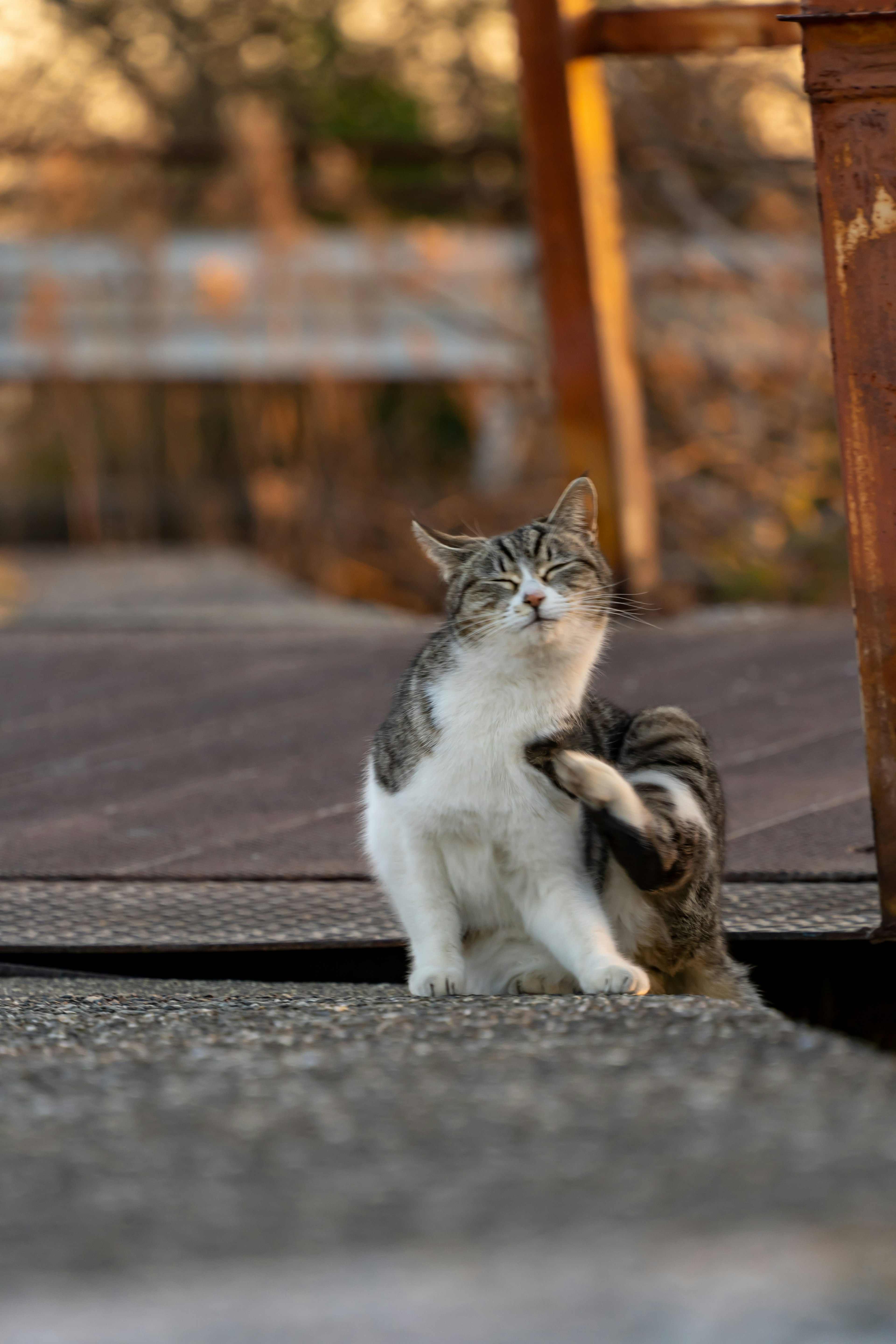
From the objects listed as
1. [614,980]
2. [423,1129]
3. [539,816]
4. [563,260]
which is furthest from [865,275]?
[563,260]

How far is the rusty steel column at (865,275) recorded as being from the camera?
6.68 ft

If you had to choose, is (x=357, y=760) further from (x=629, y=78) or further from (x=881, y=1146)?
(x=629, y=78)

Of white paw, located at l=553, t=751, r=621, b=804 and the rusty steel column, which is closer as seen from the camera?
white paw, located at l=553, t=751, r=621, b=804

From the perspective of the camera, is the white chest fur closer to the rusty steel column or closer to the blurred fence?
the rusty steel column

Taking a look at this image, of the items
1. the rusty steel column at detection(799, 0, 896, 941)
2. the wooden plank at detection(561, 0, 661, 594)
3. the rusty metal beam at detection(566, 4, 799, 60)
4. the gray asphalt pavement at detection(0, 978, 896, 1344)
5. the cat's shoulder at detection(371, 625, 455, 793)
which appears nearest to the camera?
the gray asphalt pavement at detection(0, 978, 896, 1344)

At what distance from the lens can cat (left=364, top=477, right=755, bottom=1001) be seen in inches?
79.5

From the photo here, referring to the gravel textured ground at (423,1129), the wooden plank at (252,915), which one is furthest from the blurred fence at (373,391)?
the gravel textured ground at (423,1129)

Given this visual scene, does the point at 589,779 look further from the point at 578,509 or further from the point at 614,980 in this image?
the point at 578,509

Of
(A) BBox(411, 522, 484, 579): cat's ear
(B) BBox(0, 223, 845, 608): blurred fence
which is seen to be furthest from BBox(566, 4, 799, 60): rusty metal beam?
(A) BBox(411, 522, 484, 579): cat's ear

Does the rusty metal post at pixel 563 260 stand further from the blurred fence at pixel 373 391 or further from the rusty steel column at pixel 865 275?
the rusty steel column at pixel 865 275

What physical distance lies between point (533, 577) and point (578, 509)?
205 mm

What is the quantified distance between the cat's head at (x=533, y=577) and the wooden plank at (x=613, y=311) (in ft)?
7.74

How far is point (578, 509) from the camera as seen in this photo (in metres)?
2.40

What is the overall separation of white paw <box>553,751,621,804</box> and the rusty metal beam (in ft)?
10.4
